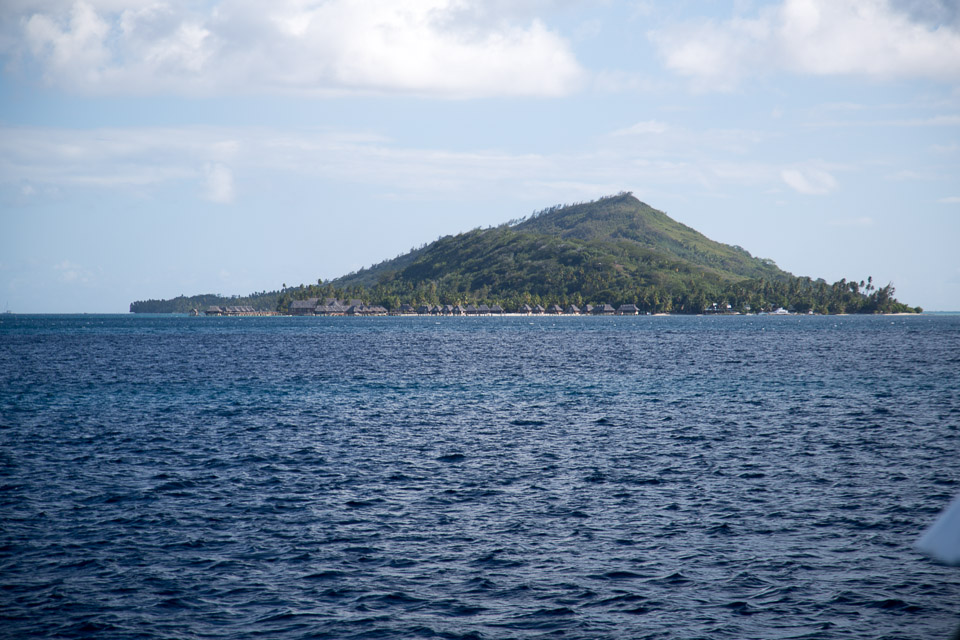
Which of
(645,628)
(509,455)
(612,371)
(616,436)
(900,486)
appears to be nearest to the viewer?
(645,628)

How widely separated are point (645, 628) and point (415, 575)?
267 inches

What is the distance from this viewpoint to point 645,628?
61.3ft

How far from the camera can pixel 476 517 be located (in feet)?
91.1

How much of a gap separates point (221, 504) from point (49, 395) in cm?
4701

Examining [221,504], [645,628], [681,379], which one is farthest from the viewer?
[681,379]

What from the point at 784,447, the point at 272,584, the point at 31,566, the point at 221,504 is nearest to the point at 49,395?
the point at 221,504

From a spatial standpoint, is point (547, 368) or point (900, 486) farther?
Answer: point (547, 368)

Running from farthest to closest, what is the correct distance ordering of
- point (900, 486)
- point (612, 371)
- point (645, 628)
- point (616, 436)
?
1. point (612, 371)
2. point (616, 436)
3. point (900, 486)
4. point (645, 628)

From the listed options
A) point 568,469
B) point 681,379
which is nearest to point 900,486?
point 568,469

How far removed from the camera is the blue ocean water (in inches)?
767

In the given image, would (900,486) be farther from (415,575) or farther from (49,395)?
(49,395)

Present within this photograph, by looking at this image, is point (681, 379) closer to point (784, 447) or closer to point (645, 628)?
point (784, 447)

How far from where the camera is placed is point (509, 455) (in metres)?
39.5

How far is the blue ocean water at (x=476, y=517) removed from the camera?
1948 cm
